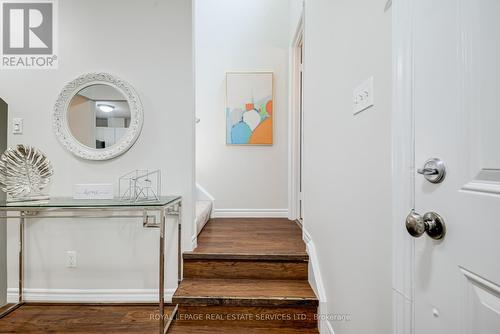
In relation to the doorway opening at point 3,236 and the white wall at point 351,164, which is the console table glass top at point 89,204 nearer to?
the doorway opening at point 3,236

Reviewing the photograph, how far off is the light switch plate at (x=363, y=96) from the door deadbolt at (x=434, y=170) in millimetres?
422

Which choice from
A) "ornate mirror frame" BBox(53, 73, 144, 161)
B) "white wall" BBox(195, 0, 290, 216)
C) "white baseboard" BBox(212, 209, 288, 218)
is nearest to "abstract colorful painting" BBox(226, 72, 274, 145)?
"white wall" BBox(195, 0, 290, 216)

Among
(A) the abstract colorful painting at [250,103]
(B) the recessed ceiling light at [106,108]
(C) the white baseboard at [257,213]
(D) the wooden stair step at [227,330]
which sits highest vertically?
(A) the abstract colorful painting at [250,103]

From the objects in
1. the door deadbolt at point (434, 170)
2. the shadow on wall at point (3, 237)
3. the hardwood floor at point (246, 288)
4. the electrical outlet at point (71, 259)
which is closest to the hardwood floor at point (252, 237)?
the hardwood floor at point (246, 288)

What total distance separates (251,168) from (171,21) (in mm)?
1896

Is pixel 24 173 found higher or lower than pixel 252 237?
Result: higher

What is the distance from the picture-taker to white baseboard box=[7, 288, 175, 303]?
1.93m

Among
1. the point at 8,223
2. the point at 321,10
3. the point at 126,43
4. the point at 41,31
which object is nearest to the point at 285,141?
the point at 321,10

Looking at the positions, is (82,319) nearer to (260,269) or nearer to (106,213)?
(106,213)

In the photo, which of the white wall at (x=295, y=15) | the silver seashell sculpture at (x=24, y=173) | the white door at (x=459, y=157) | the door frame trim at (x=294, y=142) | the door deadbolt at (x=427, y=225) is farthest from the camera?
the door frame trim at (x=294, y=142)

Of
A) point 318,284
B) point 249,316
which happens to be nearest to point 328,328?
point 318,284

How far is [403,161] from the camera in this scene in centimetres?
77

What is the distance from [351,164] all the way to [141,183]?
1528 millimetres

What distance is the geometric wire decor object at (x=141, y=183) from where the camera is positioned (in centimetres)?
192
